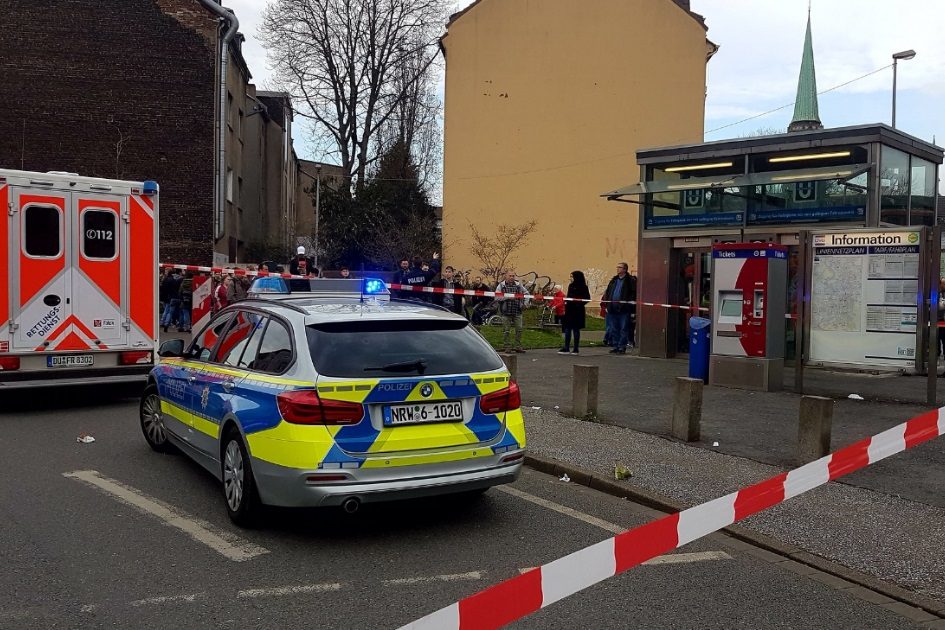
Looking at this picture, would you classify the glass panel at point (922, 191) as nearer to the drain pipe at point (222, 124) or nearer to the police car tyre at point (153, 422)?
the police car tyre at point (153, 422)

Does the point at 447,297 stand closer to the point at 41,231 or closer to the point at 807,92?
the point at 41,231

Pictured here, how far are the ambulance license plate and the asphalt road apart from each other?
334cm

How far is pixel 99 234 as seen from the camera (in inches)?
419

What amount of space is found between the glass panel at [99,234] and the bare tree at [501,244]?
23.1 m

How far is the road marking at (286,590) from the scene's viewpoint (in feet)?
14.9

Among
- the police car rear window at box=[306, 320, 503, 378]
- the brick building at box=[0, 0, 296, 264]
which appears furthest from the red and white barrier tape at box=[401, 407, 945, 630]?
the brick building at box=[0, 0, 296, 264]

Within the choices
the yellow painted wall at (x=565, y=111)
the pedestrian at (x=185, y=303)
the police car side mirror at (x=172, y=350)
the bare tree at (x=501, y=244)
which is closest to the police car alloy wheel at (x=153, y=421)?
the police car side mirror at (x=172, y=350)

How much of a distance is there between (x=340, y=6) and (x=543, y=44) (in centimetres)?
939

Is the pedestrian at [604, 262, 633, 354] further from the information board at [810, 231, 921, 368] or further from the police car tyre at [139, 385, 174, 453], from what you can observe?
the police car tyre at [139, 385, 174, 453]

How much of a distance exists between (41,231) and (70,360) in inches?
61.5

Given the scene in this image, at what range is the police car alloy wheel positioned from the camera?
7.89 m

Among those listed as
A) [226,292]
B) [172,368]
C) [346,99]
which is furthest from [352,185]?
[172,368]

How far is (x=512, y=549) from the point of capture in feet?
17.7

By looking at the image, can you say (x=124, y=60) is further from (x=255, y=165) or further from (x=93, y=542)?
(x=93, y=542)
